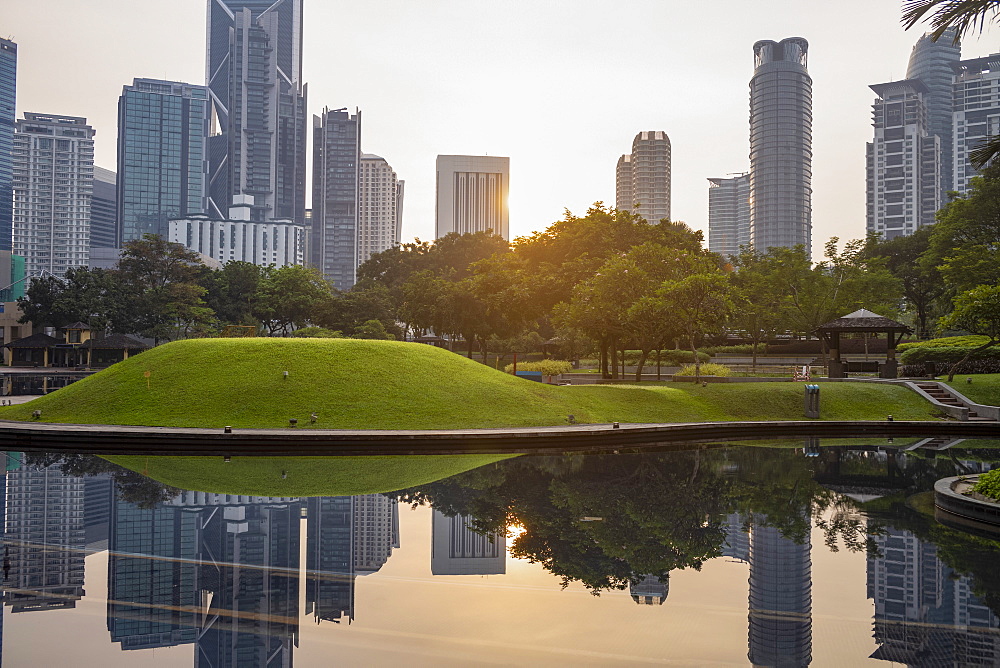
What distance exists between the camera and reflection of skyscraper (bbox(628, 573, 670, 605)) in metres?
8.38

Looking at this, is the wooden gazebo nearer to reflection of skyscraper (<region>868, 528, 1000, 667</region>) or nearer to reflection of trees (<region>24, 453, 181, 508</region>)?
reflection of skyscraper (<region>868, 528, 1000, 667</region>)

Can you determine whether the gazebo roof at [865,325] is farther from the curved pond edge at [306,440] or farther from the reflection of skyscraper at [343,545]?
the reflection of skyscraper at [343,545]

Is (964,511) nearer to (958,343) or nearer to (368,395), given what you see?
(368,395)

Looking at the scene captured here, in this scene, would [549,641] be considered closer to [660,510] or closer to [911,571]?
[911,571]

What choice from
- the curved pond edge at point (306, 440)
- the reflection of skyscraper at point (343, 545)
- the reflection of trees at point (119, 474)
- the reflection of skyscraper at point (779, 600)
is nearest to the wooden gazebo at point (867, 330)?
the curved pond edge at point (306, 440)

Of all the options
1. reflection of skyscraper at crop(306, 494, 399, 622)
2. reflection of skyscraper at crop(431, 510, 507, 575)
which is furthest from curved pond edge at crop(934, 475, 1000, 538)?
reflection of skyscraper at crop(306, 494, 399, 622)

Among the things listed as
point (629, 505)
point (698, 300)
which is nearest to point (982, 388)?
point (698, 300)

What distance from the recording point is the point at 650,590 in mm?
8750

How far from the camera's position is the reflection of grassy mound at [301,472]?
14.7 m

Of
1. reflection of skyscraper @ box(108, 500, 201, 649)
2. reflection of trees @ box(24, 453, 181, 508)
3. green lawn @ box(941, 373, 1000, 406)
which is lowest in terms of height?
reflection of trees @ box(24, 453, 181, 508)

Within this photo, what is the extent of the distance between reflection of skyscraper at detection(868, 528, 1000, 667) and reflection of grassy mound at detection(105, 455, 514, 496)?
8.95 m

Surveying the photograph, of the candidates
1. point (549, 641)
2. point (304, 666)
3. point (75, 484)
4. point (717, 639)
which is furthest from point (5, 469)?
point (717, 639)

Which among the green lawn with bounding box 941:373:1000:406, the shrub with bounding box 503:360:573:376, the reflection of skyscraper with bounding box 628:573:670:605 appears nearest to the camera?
the reflection of skyscraper with bounding box 628:573:670:605

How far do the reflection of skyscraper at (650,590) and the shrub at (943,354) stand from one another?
32605 mm
